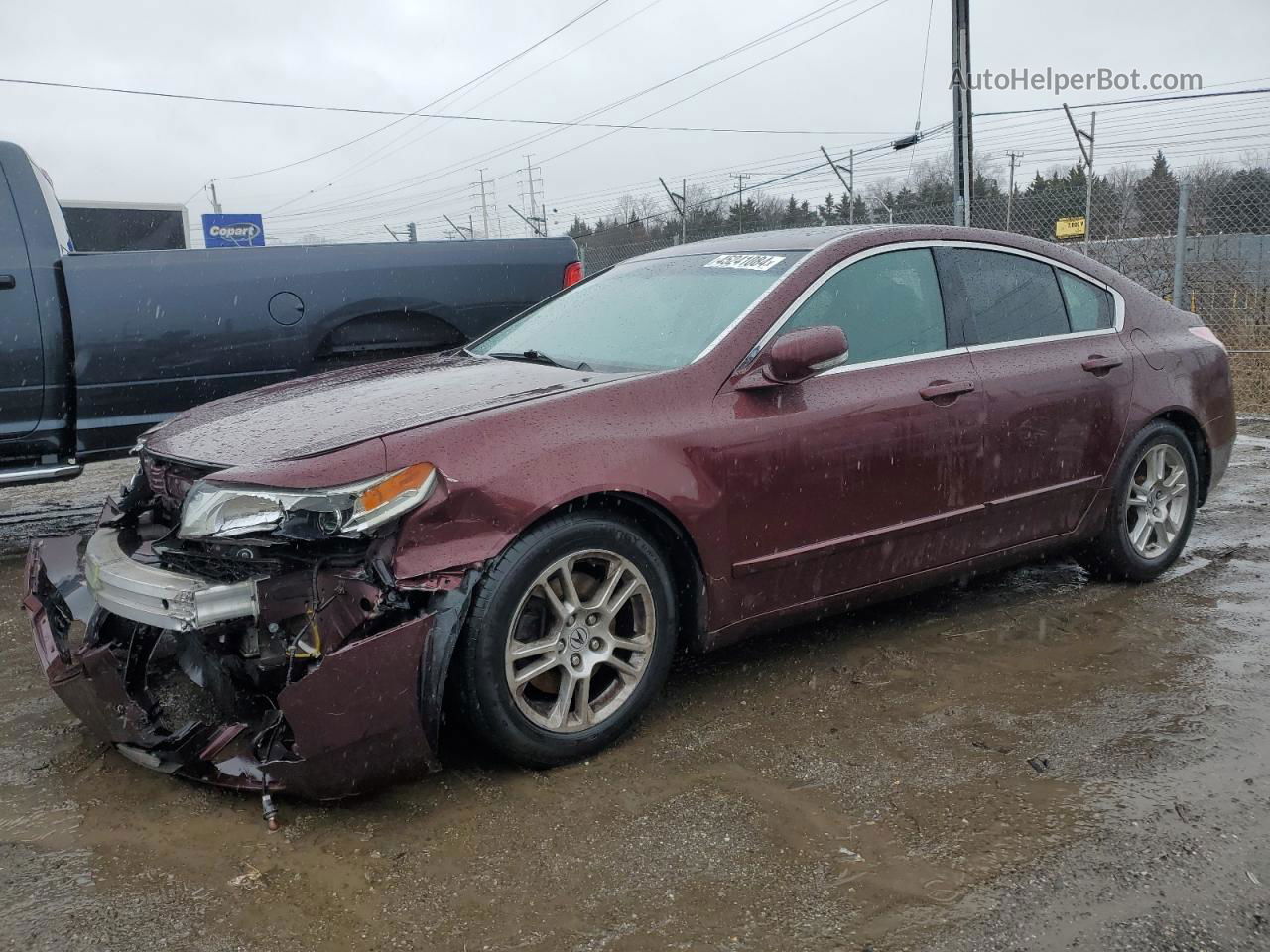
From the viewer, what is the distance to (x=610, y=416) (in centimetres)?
310

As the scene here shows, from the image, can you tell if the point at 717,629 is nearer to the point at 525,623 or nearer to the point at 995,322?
the point at 525,623

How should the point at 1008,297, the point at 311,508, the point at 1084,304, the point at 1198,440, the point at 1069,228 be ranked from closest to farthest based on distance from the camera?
the point at 311,508 → the point at 1008,297 → the point at 1084,304 → the point at 1198,440 → the point at 1069,228

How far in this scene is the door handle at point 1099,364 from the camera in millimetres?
4297

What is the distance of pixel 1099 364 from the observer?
4.34 meters

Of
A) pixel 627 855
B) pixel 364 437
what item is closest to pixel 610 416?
pixel 364 437

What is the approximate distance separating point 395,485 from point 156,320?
130 inches

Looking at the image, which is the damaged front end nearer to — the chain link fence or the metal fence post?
the chain link fence

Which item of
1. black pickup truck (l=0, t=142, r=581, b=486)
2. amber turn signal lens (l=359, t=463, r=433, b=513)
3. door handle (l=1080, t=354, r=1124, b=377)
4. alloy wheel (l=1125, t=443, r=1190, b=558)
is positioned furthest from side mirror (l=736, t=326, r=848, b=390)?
black pickup truck (l=0, t=142, r=581, b=486)

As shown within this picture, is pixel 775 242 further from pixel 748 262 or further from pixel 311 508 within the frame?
pixel 311 508

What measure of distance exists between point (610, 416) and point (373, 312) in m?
3.10

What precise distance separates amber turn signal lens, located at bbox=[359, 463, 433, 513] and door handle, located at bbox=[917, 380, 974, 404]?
1.88m

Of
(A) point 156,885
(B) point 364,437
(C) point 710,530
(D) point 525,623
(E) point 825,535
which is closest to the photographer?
(A) point 156,885

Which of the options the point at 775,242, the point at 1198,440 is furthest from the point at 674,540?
the point at 1198,440

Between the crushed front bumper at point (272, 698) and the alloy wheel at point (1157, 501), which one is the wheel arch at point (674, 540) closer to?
the crushed front bumper at point (272, 698)
